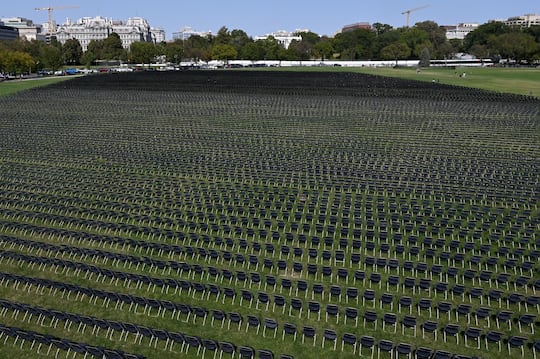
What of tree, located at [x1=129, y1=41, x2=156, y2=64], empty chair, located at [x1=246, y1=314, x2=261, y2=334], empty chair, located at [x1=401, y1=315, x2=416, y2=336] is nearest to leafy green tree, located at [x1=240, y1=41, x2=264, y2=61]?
tree, located at [x1=129, y1=41, x2=156, y2=64]

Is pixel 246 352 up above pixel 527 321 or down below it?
below

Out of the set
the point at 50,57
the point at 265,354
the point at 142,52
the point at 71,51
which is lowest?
the point at 265,354

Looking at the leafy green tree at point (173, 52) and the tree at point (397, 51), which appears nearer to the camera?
the tree at point (397, 51)

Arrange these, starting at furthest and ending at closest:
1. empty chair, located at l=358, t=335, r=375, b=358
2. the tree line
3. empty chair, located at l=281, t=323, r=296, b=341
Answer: the tree line, empty chair, located at l=281, t=323, r=296, b=341, empty chair, located at l=358, t=335, r=375, b=358

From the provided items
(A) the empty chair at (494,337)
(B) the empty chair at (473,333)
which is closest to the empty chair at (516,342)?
(A) the empty chair at (494,337)

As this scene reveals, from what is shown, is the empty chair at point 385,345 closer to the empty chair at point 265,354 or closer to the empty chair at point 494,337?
the empty chair at point 494,337

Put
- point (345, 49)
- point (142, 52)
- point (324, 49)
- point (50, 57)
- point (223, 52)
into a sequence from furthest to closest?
point (345, 49), point (324, 49), point (223, 52), point (142, 52), point (50, 57)

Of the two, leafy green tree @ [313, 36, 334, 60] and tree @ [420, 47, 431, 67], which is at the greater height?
leafy green tree @ [313, 36, 334, 60]

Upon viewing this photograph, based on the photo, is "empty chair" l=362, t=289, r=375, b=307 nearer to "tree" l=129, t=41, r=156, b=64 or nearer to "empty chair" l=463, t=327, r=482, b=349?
"empty chair" l=463, t=327, r=482, b=349

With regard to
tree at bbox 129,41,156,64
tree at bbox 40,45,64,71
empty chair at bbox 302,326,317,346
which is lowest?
empty chair at bbox 302,326,317,346

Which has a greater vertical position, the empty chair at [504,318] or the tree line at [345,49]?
the tree line at [345,49]

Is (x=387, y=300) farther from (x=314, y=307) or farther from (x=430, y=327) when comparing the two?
(x=314, y=307)

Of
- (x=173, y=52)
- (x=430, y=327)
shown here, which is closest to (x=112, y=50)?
(x=173, y=52)
